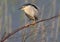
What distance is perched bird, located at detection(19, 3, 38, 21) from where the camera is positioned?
159 cm

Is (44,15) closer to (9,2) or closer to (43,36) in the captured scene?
(43,36)

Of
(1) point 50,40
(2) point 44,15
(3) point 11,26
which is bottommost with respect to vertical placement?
(1) point 50,40

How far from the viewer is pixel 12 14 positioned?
7.80 feet

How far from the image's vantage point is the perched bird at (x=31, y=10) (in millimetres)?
1594

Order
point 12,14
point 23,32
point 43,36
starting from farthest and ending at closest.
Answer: point 12,14 < point 43,36 < point 23,32

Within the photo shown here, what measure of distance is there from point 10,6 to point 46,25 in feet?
2.62

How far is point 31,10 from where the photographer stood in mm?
1664

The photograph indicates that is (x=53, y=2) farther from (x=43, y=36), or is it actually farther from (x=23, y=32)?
(x=23, y=32)

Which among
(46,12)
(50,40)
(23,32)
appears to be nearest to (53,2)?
(46,12)

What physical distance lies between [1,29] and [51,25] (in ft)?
1.54

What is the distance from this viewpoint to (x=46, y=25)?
1.75 metres

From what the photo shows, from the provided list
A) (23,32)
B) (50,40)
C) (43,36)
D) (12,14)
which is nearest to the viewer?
(23,32)

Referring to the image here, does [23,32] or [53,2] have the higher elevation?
[53,2]

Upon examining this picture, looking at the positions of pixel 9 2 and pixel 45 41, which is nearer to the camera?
pixel 45 41
